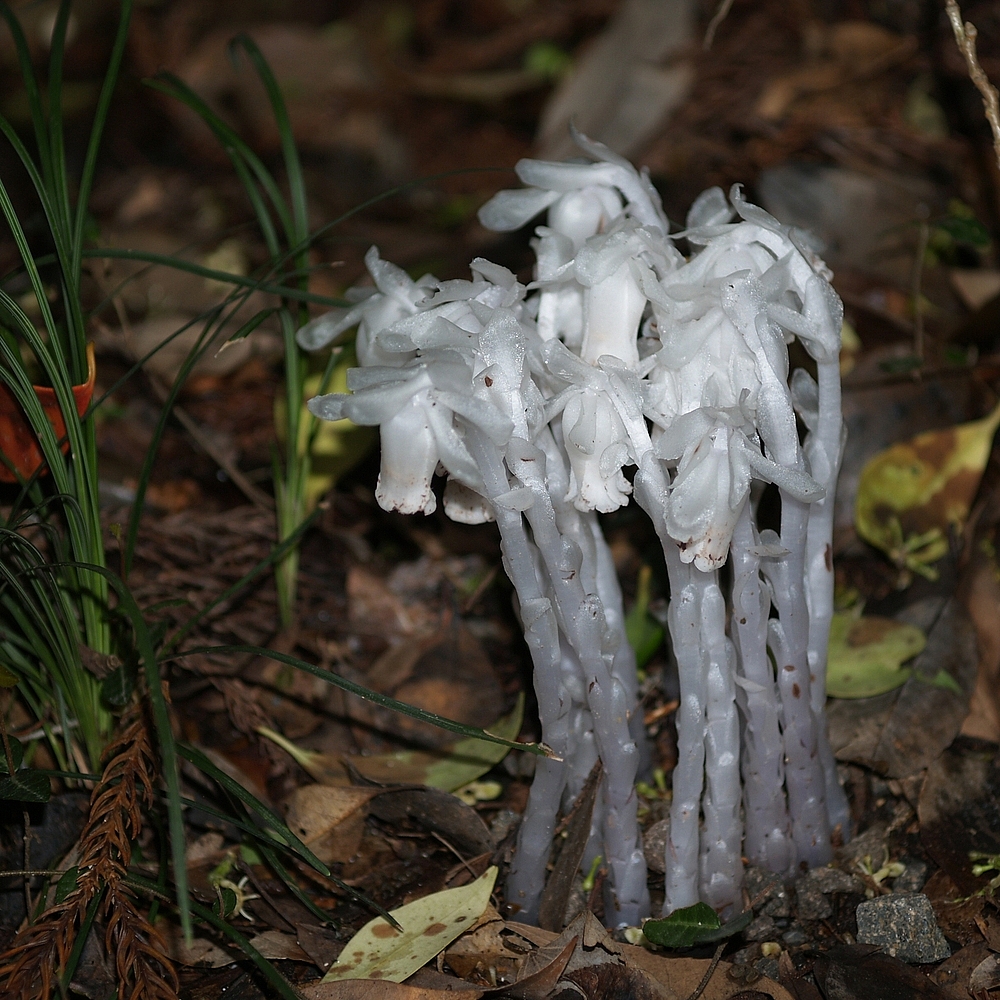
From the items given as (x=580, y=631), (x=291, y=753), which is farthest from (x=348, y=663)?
(x=580, y=631)

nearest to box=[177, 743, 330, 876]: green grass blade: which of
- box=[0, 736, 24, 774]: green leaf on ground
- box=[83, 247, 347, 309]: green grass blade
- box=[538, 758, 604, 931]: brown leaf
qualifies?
box=[0, 736, 24, 774]: green leaf on ground

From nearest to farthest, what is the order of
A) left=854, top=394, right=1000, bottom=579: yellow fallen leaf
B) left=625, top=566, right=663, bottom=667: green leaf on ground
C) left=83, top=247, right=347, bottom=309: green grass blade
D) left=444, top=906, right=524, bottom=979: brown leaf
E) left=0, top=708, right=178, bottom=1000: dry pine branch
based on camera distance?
left=0, top=708, right=178, bottom=1000: dry pine branch, left=444, top=906, right=524, bottom=979: brown leaf, left=83, top=247, right=347, bottom=309: green grass blade, left=625, top=566, right=663, bottom=667: green leaf on ground, left=854, top=394, right=1000, bottom=579: yellow fallen leaf

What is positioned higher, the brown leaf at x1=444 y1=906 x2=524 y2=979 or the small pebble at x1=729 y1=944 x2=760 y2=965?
the small pebble at x1=729 y1=944 x2=760 y2=965

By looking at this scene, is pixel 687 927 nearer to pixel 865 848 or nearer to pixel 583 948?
pixel 583 948

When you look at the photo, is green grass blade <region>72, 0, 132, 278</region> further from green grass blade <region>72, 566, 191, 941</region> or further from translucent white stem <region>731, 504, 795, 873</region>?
translucent white stem <region>731, 504, 795, 873</region>

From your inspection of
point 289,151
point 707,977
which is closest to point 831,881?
point 707,977
